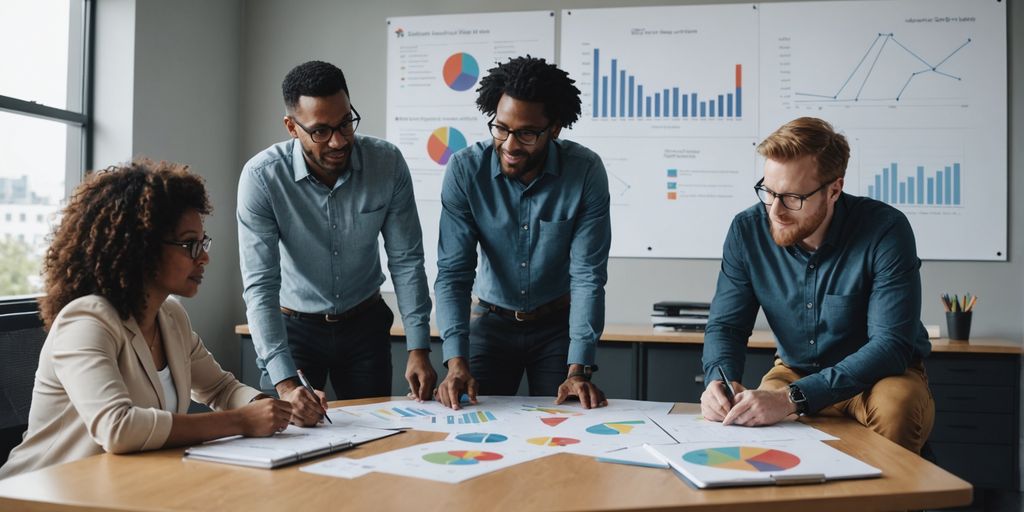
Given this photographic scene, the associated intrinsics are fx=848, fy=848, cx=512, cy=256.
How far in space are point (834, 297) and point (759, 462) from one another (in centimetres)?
82

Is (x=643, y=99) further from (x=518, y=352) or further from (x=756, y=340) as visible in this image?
(x=518, y=352)

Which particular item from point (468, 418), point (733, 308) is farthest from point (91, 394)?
point (733, 308)

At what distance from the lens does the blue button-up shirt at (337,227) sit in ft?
7.58

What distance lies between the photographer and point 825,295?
6.94 feet

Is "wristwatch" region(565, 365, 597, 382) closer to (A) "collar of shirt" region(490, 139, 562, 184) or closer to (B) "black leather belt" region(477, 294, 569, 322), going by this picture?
(B) "black leather belt" region(477, 294, 569, 322)

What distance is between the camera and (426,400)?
2.06 m

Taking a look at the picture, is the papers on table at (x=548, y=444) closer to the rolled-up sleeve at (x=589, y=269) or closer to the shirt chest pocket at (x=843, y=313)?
the rolled-up sleeve at (x=589, y=269)

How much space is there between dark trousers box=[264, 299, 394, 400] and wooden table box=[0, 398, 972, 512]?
0.99 meters

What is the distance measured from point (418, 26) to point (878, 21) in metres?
2.12

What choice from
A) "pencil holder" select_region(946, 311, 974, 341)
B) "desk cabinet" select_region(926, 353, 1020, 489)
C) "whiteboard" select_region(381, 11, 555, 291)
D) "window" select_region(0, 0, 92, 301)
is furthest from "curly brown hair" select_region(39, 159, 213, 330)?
"pencil holder" select_region(946, 311, 974, 341)

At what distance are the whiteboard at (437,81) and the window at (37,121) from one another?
1.38 metres

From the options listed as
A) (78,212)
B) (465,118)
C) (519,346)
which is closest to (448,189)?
(519,346)

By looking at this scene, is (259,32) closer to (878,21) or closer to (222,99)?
(222,99)

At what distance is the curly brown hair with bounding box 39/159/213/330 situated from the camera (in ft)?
5.46
